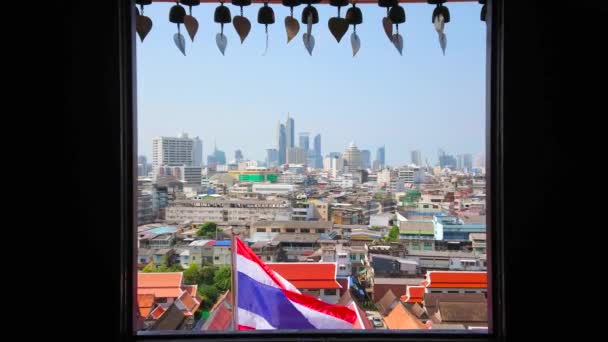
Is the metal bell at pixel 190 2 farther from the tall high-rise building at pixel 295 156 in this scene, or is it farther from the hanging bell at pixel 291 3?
the tall high-rise building at pixel 295 156

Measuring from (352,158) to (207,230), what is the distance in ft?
4.52

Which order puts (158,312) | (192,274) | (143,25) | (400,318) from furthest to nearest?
(192,274)
(400,318)
(158,312)
(143,25)

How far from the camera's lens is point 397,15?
1.41 m

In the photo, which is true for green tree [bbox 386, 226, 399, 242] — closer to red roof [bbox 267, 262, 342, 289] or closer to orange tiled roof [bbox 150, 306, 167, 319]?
red roof [bbox 267, 262, 342, 289]

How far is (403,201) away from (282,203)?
100 cm

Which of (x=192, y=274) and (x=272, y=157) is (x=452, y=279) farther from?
(x=192, y=274)

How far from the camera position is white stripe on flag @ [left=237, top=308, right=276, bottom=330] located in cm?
240

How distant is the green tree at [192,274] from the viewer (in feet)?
8.50

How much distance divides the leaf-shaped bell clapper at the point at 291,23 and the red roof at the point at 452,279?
5.98ft

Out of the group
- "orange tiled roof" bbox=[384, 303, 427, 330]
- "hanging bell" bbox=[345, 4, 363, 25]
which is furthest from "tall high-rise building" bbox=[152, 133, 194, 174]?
"orange tiled roof" bbox=[384, 303, 427, 330]

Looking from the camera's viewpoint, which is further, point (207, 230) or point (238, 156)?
point (238, 156)
